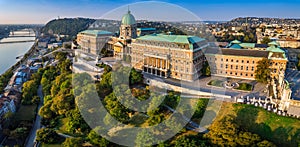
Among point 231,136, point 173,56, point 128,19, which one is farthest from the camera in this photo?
point 128,19

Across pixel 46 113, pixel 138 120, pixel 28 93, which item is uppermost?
pixel 28 93

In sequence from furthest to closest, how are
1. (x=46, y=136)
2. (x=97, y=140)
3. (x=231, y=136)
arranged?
(x=46, y=136)
(x=97, y=140)
(x=231, y=136)

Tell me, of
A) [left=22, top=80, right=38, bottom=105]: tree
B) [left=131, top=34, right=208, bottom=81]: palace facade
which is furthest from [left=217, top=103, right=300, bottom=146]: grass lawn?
[left=22, top=80, right=38, bottom=105]: tree

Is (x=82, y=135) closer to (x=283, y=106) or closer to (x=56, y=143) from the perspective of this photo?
(x=56, y=143)

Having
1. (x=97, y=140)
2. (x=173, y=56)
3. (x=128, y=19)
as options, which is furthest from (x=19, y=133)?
(x=128, y=19)

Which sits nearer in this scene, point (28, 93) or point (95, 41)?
point (28, 93)

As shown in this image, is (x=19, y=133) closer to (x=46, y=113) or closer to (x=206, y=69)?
(x=46, y=113)

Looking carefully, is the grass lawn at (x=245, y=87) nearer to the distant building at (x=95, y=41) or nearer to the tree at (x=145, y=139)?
the tree at (x=145, y=139)

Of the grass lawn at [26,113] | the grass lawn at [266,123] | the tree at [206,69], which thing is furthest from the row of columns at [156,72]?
the grass lawn at [26,113]
